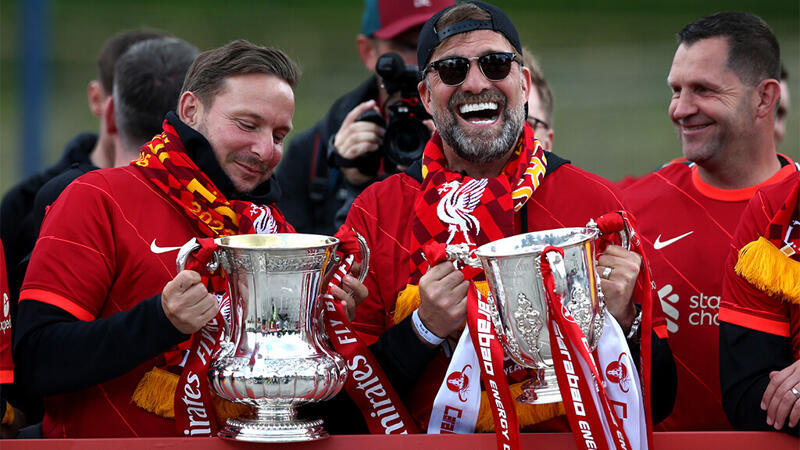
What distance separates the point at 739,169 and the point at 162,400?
6.25 ft

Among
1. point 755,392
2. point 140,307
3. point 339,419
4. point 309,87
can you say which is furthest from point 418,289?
point 309,87

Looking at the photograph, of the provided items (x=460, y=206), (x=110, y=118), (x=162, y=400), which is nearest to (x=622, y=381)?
(x=460, y=206)

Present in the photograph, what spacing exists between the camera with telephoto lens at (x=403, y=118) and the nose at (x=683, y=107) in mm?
798

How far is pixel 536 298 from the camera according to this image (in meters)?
2.41

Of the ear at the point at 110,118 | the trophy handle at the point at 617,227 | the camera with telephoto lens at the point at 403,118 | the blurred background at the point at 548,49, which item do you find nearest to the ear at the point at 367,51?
the camera with telephoto lens at the point at 403,118

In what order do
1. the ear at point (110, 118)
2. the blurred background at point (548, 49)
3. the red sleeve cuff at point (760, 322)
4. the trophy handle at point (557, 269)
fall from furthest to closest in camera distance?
the blurred background at point (548, 49) < the ear at point (110, 118) < the red sleeve cuff at point (760, 322) < the trophy handle at point (557, 269)

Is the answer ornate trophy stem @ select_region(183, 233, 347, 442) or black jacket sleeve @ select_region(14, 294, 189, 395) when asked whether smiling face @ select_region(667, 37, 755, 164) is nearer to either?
ornate trophy stem @ select_region(183, 233, 347, 442)

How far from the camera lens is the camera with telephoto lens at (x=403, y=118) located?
3494mm

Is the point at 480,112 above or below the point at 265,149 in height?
above

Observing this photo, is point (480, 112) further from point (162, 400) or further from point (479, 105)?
point (162, 400)

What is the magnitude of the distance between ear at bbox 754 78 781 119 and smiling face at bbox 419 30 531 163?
104 centimetres

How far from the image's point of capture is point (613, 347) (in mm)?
2498

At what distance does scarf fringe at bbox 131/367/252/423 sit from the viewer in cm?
270

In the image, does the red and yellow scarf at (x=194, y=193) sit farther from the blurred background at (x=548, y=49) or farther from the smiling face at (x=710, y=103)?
the blurred background at (x=548, y=49)
